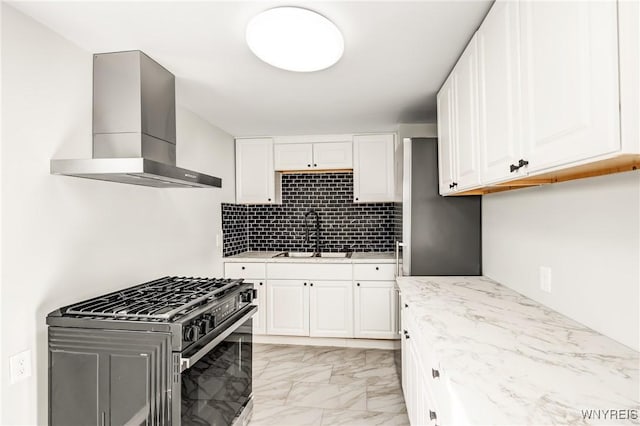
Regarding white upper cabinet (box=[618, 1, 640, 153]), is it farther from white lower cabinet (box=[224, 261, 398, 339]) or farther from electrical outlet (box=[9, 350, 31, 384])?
white lower cabinet (box=[224, 261, 398, 339])

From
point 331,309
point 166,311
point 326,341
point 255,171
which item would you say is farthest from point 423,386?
point 255,171

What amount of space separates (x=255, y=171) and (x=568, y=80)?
3.53 m

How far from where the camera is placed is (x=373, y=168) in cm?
405

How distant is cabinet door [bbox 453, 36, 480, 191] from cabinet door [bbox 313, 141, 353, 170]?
77.8 inches

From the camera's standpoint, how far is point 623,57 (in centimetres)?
82

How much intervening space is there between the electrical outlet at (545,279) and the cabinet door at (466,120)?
519 mm

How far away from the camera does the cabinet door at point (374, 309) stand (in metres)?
3.74

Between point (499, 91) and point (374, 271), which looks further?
point (374, 271)

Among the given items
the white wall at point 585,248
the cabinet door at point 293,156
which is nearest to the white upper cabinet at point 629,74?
the white wall at point 585,248

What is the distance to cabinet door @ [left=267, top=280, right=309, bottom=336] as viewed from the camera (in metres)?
3.88

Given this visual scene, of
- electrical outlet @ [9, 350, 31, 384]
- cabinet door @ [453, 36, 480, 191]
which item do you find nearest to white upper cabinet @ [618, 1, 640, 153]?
cabinet door @ [453, 36, 480, 191]

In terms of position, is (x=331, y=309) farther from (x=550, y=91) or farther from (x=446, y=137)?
(x=550, y=91)

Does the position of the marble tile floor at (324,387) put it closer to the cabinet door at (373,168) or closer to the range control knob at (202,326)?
the range control knob at (202,326)

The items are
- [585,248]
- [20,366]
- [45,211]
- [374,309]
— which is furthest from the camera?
[374,309]
